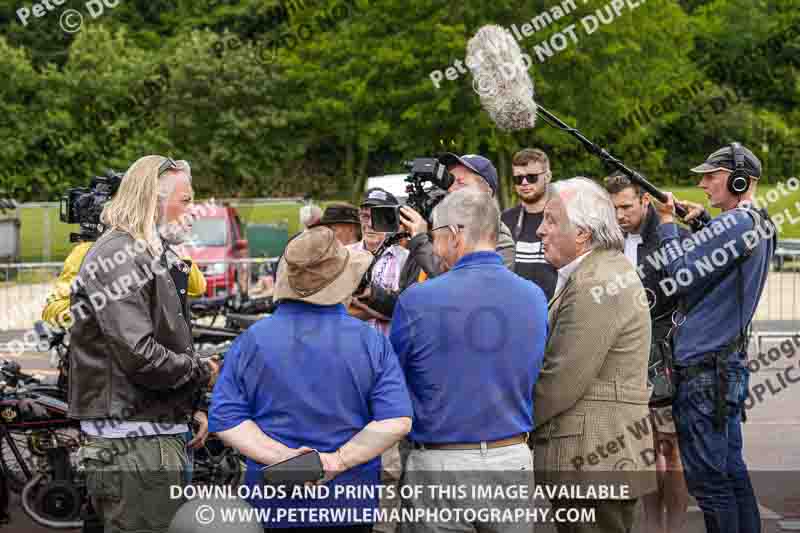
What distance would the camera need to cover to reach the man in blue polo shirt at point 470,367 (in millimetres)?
3928

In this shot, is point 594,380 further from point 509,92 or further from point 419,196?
point 509,92

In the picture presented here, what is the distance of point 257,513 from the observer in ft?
12.2

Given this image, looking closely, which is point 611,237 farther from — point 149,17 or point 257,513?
point 149,17

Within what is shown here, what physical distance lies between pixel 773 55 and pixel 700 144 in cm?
1025

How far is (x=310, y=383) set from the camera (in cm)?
368

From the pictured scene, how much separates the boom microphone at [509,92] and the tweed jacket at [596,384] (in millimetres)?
952

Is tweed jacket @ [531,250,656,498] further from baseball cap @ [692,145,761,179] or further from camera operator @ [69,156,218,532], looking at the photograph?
camera operator @ [69,156,218,532]

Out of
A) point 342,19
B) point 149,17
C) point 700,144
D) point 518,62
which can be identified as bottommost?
point 518,62

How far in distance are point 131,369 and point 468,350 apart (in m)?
1.30

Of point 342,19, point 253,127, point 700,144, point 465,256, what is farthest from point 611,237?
point 700,144

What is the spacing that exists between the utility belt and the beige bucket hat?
2142 mm

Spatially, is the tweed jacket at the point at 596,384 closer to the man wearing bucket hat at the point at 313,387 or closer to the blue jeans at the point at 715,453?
the man wearing bucket hat at the point at 313,387

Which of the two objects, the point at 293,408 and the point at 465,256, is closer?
the point at 293,408

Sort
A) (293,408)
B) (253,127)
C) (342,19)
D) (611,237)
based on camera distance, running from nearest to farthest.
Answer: (293,408)
(611,237)
(342,19)
(253,127)
